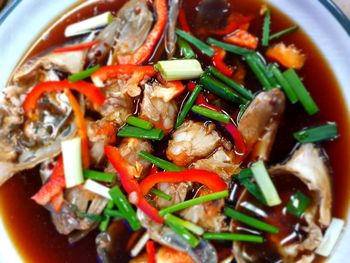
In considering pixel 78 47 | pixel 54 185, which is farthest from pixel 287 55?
pixel 54 185

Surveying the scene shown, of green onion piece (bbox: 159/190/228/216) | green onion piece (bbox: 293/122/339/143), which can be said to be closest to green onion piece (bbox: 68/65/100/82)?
green onion piece (bbox: 159/190/228/216)

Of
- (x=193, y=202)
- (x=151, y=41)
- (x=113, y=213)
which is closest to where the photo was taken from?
(x=193, y=202)

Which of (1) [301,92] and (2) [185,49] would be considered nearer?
(1) [301,92]

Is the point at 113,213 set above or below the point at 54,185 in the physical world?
below

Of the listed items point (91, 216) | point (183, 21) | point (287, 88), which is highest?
point (183, 21)

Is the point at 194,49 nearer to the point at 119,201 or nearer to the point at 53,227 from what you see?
the point at 119,201

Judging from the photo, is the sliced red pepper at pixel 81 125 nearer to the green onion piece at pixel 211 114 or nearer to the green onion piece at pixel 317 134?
the green onion piece at pixel 211 114

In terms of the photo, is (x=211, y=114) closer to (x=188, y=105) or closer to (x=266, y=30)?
(x=188, y=105)
